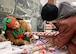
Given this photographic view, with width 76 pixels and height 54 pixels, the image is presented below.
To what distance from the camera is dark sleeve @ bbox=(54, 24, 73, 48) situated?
2.67 feet

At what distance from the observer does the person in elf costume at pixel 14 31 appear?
1.10 m

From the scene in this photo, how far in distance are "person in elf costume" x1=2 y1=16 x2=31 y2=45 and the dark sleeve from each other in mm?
349

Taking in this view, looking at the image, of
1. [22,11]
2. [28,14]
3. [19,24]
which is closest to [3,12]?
[19,24]

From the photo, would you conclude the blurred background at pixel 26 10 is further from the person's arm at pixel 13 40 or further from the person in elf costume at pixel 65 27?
the person in elf costume at pixel 65 27

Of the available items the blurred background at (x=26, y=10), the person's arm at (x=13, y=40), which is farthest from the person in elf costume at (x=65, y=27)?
the blurred background at (x=26, y=10)

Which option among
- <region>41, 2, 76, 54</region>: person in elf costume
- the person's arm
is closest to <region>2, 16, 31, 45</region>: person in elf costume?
the person's arm

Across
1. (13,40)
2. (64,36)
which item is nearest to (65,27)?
(64,36)

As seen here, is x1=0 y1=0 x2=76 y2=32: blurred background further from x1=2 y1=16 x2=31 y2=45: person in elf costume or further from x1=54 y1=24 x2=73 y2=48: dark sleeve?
x1=54 y1=24 x2=73 y2=48: dark sleeve

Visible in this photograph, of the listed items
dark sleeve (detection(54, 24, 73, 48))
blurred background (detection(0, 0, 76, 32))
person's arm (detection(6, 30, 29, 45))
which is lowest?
person's arm (detection(6, 30, 29, 45))

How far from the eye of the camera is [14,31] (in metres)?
1.16

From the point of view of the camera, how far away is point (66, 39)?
32.8 inches

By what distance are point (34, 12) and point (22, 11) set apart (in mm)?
263

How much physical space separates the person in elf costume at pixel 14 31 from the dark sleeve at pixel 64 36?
35cm

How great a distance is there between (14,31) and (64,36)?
459 millimetres
